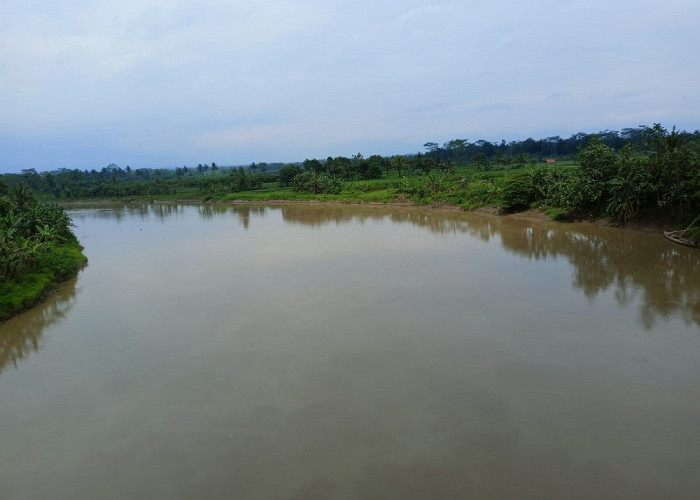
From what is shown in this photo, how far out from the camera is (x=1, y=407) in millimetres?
9258

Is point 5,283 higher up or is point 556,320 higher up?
point 5,283

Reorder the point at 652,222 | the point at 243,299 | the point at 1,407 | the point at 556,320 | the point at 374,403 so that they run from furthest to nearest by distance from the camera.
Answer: the point at 652,222, the point at 243,299, the point at 556,320, the point at 1,407, the point at 374,403

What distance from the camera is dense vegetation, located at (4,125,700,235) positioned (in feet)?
76.6

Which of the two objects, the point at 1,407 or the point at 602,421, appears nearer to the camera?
the point at 602,421

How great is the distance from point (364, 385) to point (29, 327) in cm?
1097

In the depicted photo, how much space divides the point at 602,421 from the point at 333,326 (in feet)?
22.1

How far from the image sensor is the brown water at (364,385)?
6.70 meters

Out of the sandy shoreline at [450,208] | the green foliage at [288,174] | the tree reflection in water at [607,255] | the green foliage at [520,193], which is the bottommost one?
the tree reflection in water at [607,255]

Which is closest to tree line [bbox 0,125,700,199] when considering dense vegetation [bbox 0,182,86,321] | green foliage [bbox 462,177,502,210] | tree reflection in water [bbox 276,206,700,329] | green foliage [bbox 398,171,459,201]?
green foliage [bbox 398,171,459,201]

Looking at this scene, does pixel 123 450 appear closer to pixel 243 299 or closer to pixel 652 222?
pixel 243 299

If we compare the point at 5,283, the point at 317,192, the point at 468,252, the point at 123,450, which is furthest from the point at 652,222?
the point at 317,192

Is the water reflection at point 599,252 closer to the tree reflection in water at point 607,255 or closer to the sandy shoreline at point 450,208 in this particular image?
the tree reflection in water at point 607,255

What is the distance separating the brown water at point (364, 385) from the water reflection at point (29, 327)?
9 cm

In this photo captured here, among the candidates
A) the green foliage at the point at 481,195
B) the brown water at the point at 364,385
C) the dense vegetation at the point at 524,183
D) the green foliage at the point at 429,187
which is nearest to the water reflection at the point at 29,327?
the brown water at the point at 364,385
